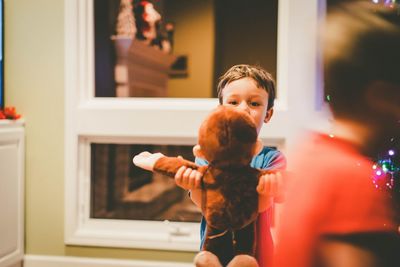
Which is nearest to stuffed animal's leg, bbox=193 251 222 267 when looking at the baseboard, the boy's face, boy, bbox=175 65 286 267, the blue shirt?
boy, bbox=175 65 286 267

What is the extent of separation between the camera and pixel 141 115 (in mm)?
1968

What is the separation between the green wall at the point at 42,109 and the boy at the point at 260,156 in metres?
1.02

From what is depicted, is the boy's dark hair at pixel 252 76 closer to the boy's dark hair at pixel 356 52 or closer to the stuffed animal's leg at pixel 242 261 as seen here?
the boy's dark hair at pixel 356 52

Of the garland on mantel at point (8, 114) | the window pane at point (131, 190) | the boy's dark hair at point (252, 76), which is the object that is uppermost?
the boy's dark hair at point (252, 76)

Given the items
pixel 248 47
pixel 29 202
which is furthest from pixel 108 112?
pixel 248 47

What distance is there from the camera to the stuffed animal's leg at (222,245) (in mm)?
917

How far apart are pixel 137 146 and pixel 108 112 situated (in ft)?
0.95

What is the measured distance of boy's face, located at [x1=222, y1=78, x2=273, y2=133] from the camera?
100 cm

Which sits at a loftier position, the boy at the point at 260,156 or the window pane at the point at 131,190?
the boy at the point at 260,156

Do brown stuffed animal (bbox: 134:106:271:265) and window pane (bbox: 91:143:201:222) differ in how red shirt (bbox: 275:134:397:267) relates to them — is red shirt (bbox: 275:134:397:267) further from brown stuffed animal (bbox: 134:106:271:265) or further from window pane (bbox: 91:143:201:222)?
window pane (bbox: 91:143:201:222)

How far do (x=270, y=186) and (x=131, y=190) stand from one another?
2087 mm

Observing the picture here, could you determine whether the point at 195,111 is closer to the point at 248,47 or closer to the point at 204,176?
the point at 204,176

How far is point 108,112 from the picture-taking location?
6.50ft

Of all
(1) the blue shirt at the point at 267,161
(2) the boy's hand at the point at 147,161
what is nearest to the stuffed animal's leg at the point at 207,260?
(1) the blue shirt at the point at 267,161
